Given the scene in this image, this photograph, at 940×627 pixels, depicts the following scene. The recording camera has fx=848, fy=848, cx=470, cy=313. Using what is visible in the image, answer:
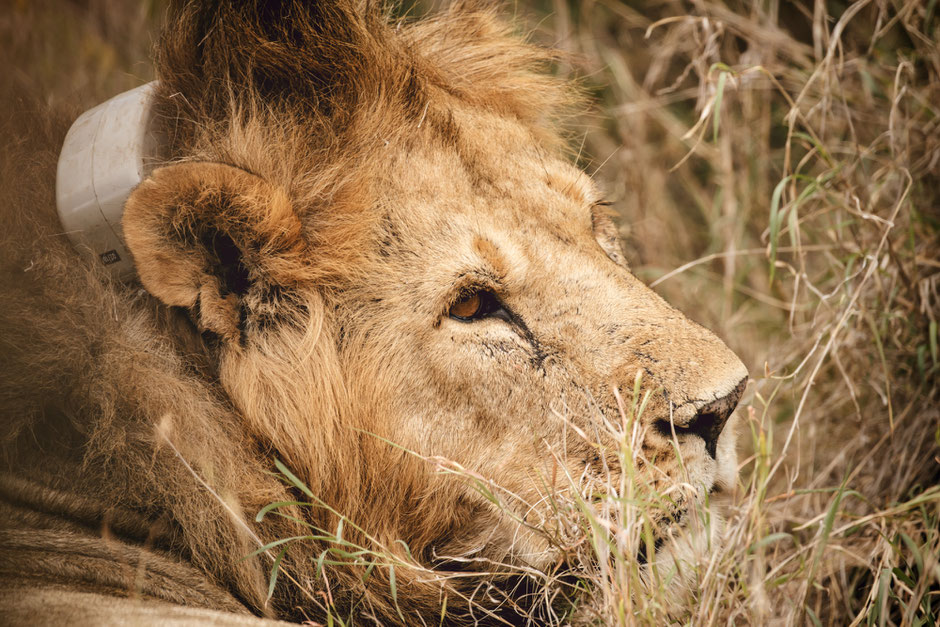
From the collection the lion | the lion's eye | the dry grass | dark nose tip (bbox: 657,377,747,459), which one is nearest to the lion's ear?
the lion

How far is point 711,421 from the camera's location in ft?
6.81

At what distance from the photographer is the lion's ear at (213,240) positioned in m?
1.96

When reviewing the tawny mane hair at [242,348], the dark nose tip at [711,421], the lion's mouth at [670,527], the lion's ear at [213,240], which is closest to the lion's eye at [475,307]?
the tawny mane hair at [242,348]

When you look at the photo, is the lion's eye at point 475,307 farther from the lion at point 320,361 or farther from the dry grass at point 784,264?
the dry grass at point 784,264

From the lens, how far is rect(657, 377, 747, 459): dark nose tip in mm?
2029

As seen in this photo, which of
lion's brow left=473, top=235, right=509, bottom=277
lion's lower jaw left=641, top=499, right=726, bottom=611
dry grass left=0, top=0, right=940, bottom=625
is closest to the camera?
lion's lower jaw left=641, top=499, right=726, bottom=611

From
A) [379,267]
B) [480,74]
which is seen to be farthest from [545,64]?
[379,267]

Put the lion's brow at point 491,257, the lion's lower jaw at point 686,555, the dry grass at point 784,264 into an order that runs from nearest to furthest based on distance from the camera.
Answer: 1. the lion's lower jaw at point 686,555
2. the dry grass at point 784,264
3. the lion's brow at point 491,257

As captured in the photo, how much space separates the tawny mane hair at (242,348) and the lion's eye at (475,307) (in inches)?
11.3

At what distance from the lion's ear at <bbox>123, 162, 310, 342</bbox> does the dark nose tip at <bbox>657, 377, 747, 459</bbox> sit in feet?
3.32

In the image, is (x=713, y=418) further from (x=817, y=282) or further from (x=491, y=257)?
(x=817, y=282)

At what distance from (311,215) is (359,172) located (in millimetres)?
170

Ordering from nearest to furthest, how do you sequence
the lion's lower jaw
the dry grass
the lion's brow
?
the lion's lower jaw → the dry grass → the lion's brow

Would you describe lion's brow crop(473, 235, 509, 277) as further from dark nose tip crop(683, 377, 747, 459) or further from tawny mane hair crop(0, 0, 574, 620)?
dark nose tip crop(683, 377, 747, 459)
